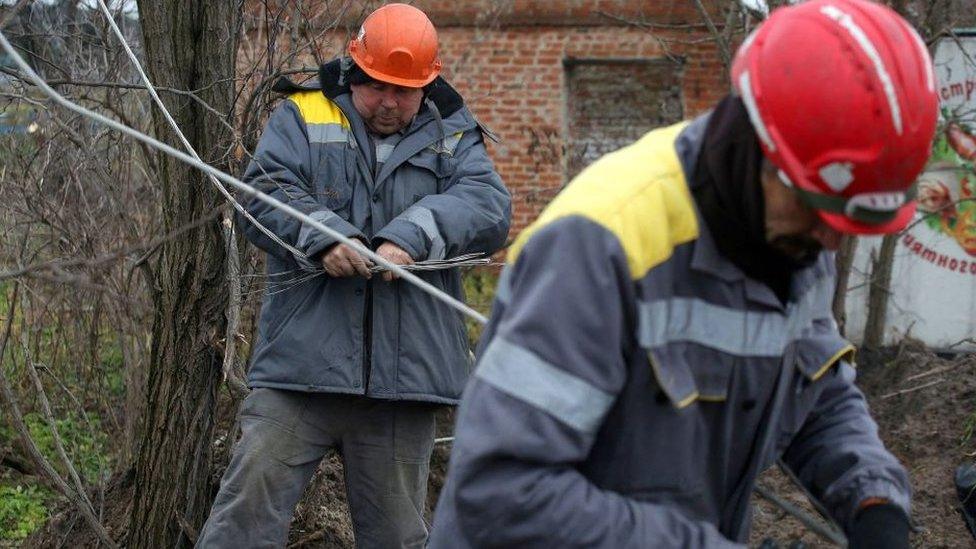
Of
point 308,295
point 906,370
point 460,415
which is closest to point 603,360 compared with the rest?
point 460,415

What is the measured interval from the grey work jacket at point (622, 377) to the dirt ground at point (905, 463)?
270cm

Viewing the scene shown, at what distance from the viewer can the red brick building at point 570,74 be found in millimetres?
11680

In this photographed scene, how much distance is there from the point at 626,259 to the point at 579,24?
10323mm

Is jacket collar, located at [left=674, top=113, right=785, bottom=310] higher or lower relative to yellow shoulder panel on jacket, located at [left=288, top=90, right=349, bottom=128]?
higher

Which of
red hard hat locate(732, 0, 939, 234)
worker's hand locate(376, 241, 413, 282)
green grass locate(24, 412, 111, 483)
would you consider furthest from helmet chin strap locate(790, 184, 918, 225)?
green grass locate(24, 412, 111, 483)

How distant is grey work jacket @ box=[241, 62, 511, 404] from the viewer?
13.2ft

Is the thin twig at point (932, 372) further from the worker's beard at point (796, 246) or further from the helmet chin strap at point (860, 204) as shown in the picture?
the helmet chin strap at point (860, 204)

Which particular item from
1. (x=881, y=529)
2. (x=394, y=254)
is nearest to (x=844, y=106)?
(x=881, y=529)

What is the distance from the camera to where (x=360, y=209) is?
4160 millimetres

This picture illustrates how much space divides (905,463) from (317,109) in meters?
4.13

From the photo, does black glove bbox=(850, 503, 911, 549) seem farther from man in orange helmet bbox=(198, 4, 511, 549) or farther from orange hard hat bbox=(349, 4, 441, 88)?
orange hard hat bbox=(349, 4, 441, 88)

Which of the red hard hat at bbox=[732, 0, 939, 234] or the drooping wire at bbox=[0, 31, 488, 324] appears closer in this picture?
the red hard hat at bbox=[732, 0, 939, 234]

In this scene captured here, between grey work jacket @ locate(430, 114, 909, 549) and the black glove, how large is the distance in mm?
243

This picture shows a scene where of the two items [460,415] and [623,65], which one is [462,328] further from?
[623,65]
